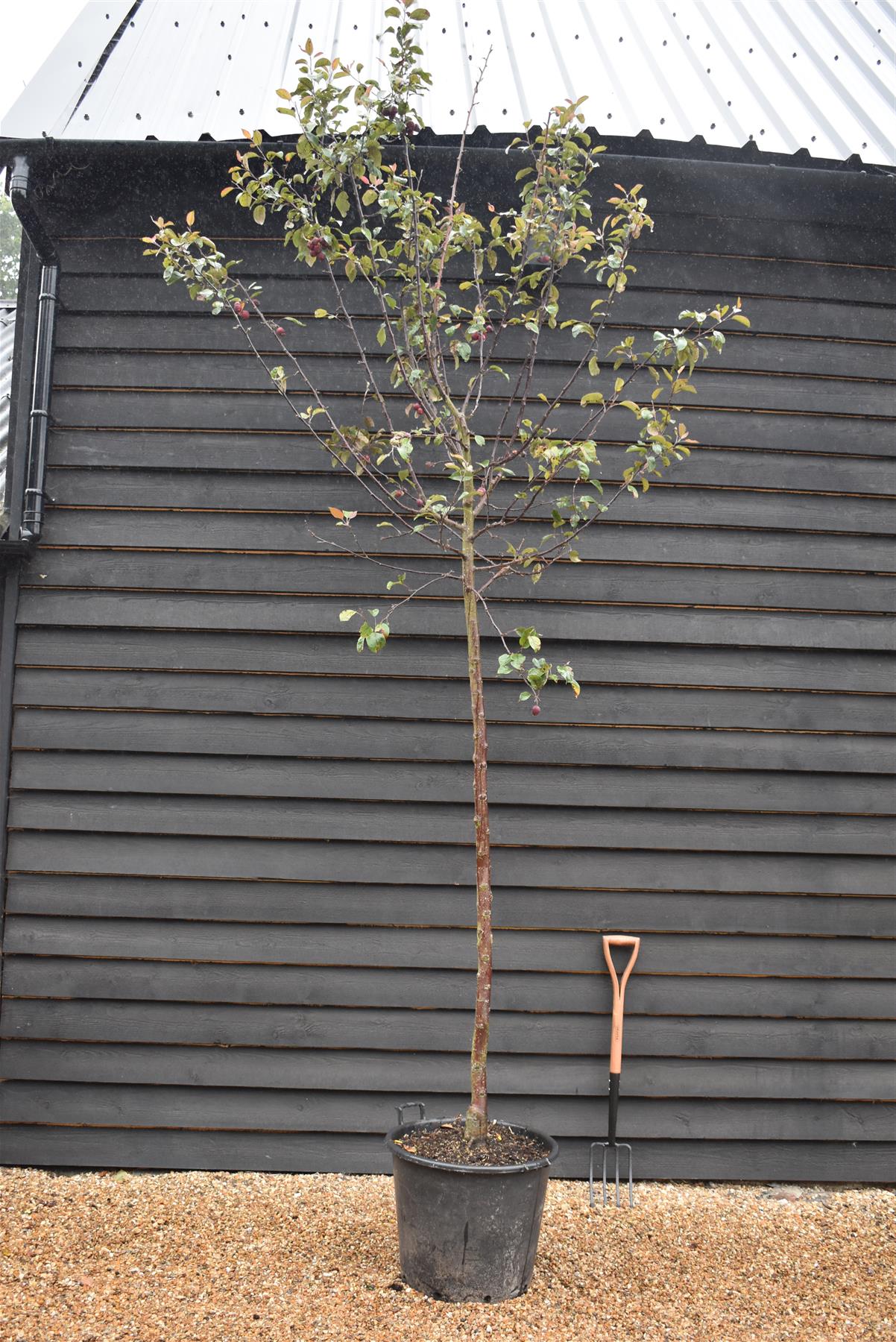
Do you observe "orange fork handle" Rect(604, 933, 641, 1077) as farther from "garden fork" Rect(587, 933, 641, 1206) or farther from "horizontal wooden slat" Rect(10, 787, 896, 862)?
"horizontal wooden slat" Rect(10, 787, 896, 862)

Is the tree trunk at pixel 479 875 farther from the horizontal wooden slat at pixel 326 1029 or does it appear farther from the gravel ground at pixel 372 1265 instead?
the horizontal wooden slat at pixel 326 1029

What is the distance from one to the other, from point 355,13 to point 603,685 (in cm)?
264

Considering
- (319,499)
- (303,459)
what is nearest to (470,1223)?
(319,499)

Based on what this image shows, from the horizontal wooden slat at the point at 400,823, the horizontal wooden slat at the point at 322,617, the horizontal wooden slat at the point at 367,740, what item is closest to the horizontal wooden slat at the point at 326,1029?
the horizontal wooden slat at the point at 400,823

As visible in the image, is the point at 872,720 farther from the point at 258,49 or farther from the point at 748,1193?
the point at 258,49

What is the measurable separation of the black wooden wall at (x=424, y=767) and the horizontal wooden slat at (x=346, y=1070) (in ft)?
0.03

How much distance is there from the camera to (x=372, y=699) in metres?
3.33

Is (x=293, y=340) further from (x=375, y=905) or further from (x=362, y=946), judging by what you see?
(x=362, y=946)

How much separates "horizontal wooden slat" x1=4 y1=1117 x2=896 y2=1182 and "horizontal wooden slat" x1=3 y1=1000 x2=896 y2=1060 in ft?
1.00

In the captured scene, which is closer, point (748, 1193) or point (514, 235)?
point (514, 235)

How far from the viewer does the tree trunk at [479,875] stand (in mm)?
2547

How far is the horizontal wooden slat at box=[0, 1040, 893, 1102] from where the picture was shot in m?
3.21

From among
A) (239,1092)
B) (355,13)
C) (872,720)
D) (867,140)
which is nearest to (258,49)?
(355,13)

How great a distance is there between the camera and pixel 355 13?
3518 millimetres
